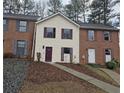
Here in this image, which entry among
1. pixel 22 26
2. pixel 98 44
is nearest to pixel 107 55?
pixel 98 44

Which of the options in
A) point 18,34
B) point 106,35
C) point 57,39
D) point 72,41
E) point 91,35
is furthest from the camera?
point 106,35

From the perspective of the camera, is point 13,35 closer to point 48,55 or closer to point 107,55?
point 48,55

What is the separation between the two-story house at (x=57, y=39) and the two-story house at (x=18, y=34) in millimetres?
682

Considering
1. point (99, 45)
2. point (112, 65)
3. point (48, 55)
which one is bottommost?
point (112, 65)

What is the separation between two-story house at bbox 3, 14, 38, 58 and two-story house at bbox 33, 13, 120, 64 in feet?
2.07

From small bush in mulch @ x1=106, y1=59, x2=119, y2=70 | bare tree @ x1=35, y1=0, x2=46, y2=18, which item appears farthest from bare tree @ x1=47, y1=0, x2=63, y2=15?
small bush in mulch @ x1=106, y1=59, x2=119, y2=70

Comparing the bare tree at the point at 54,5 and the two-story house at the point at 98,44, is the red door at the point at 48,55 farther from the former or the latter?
the bare tree at the point at 54,5

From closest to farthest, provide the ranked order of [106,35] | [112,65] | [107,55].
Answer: [112,65] < [107,55] < [106,35]

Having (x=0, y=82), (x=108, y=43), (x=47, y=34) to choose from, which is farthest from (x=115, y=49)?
(x=0, y=82)

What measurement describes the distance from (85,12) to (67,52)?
10.1m

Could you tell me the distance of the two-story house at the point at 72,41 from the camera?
16.5 metres

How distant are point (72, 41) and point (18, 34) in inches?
176

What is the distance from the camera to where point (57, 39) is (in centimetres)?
1683

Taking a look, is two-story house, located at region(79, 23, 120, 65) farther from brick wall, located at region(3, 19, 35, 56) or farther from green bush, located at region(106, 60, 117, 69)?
brick wall, located at region(3, 19, 35, 56)
